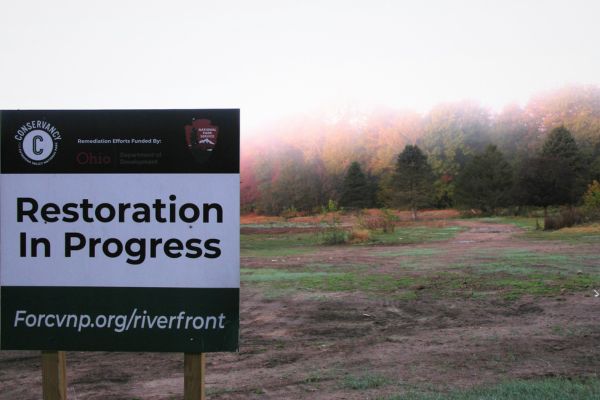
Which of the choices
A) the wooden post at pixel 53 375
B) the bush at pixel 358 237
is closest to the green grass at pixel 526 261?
the bush at pixel 358 237

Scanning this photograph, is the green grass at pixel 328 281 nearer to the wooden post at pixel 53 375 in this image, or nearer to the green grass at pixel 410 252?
the green grass at pixel 410 252

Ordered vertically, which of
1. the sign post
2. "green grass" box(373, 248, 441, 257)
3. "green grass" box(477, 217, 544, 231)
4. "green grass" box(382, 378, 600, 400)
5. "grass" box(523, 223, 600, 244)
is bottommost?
"green grass" box(477, 217, 544, 231)

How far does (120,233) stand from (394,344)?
17.5 feet

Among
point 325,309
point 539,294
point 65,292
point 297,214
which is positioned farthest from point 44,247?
point 297,214

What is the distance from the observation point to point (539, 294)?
11375 millimetres

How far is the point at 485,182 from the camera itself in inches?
2297

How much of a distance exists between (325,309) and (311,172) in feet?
193

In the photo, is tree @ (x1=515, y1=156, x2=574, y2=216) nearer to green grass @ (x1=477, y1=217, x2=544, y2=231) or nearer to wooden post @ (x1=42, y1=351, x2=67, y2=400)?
green grass @ (x1=477, y1=217, x2=544, y2=231)

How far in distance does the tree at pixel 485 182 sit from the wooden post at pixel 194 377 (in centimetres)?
5718

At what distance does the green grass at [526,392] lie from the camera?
17.2ft

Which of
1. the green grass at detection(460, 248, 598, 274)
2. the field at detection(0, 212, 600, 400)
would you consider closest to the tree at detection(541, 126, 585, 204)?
the green grass at detection(460, 248, 598, 274)

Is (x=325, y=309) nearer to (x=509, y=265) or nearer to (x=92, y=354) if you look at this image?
(x=92, y=354)

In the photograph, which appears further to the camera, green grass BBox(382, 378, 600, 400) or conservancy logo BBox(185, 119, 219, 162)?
green grass BBox(382, 378, 600, 400)

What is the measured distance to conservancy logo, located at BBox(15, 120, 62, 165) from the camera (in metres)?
3.54
